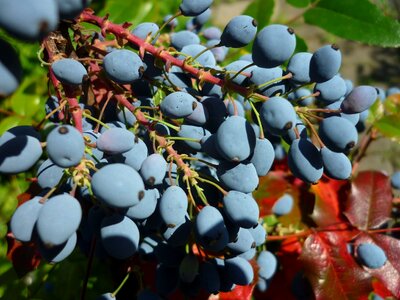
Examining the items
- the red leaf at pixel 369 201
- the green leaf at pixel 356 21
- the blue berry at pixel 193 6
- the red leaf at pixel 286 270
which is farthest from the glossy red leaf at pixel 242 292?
the green leaf at pixel 356 21

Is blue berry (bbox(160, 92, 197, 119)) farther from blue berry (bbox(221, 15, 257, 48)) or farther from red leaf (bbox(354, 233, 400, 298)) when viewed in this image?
red leaf (bbox(354, 233, 400, 298))

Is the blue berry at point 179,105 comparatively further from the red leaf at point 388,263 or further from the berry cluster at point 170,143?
the red leaf at point 388,263

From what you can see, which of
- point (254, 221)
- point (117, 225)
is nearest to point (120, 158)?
point (117, 225)

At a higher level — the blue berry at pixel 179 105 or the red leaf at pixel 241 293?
the blue berry at pixel 179 105

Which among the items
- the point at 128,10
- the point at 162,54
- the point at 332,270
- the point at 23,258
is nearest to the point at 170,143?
the point at 162,54

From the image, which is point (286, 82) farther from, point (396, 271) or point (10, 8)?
point (396, 271)

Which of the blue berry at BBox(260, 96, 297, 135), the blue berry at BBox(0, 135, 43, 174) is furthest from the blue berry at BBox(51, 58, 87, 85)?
the blue berry at BBox(260, 96, 297, 135)
